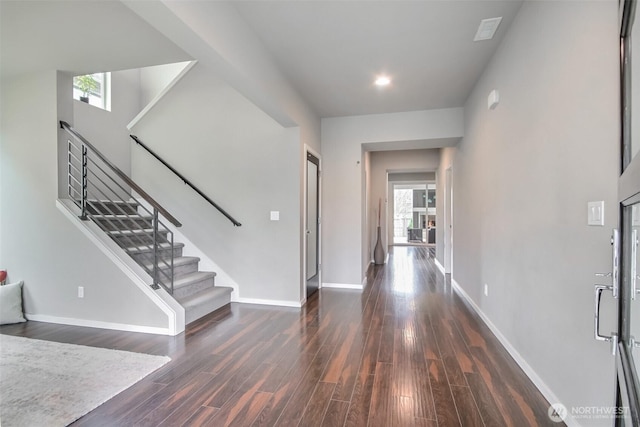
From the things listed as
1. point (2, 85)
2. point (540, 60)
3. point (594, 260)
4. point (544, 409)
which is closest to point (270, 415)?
point (544, 409)

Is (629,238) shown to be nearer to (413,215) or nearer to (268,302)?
(268,302)

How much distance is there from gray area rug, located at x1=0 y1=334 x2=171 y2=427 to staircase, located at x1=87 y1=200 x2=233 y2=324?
933 millimetres

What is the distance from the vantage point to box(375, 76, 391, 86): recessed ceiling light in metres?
3.49

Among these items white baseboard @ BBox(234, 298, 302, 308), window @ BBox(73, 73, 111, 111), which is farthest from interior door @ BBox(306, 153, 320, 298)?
window @ BBox(73, 73, 111, 111)

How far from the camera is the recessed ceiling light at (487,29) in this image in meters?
2.41

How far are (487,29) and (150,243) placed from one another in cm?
437

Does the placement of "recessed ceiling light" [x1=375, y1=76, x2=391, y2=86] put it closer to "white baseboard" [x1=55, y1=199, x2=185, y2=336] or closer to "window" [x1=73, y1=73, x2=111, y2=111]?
"white baseboard" [x1=55, y1=199, x2=185, y2=336]

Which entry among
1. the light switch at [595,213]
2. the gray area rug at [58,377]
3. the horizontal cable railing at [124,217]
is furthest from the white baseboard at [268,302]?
the light switch at [595,213]

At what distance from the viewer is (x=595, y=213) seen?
1458mm

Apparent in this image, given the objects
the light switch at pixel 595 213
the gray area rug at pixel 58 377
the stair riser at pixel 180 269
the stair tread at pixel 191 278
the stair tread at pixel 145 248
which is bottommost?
the gray area rug at pixel 58 377

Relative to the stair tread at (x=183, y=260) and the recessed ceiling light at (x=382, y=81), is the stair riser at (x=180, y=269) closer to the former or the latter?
the stair tread at (x=183, y=260)

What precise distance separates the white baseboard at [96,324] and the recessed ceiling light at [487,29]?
156 inches

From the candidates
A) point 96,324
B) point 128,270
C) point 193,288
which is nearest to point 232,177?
point 193,288

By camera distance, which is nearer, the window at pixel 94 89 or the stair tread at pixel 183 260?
the stair tread at pixel 183 260
